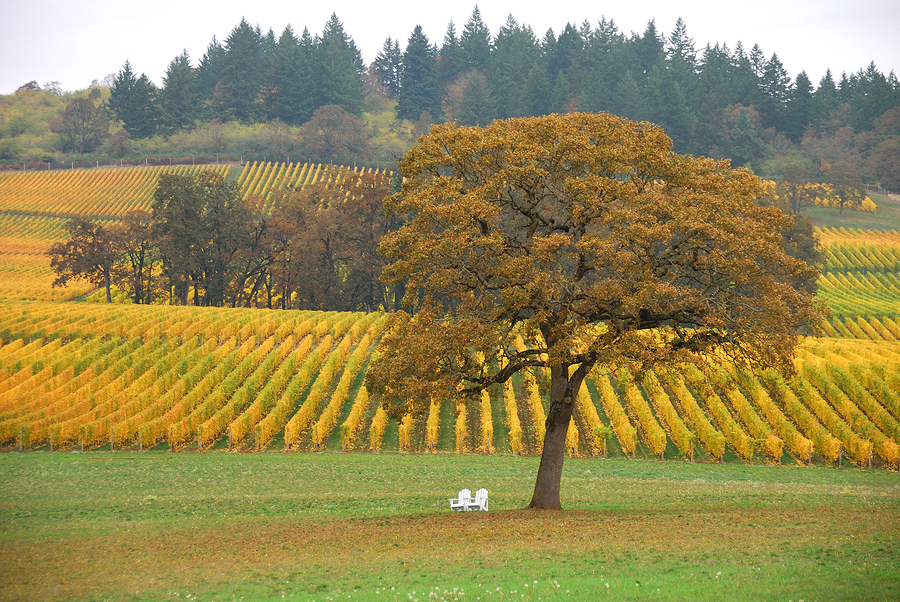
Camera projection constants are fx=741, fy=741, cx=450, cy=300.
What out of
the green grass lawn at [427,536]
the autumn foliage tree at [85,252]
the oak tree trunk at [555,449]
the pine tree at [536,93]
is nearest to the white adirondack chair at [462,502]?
the green grass lawn at [427,536]

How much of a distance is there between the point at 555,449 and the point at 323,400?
22293 mm

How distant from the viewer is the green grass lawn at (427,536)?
39.4ft

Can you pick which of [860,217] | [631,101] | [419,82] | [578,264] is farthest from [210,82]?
[578,264]

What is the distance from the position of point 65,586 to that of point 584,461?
886 inches

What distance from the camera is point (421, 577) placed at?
1273 centimetres

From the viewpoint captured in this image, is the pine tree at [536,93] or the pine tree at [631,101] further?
the pine tree at [536,93]

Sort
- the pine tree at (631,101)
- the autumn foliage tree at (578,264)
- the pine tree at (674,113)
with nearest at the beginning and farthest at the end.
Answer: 1. the autumn foliage tree at (578,264)
2. the pine tree at (674,113)
3. the pine tree at (631,101)

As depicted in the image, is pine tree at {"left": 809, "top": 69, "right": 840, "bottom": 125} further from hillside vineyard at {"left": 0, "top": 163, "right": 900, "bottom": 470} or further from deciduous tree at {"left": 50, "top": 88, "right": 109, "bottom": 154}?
deciduous tree at {"left": 50, "top": 88, "right": 109, "bottom": 154}

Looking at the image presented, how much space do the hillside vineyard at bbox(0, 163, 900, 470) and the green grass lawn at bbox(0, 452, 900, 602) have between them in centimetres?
547

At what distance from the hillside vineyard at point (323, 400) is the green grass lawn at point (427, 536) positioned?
18.0 feet

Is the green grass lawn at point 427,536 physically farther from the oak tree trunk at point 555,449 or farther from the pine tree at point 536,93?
the pine tree at point 536,93

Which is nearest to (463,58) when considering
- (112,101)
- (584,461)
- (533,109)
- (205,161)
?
(533,109)

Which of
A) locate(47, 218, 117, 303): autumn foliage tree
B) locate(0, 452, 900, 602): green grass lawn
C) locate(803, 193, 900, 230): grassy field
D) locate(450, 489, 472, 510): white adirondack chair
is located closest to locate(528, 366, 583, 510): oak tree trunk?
locate(0, 452, 900, 602): green grass lawn

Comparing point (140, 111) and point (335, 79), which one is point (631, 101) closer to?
point (335, 79)
